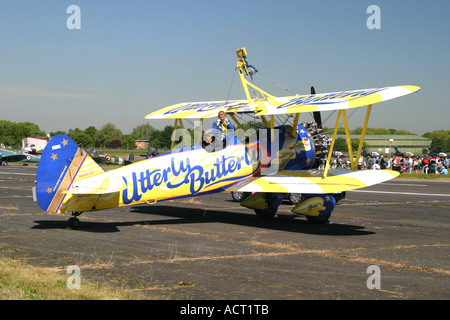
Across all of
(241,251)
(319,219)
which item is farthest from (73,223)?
(319,219)

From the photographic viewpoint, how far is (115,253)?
918 centimetres

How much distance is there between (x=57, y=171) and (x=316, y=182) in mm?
6229

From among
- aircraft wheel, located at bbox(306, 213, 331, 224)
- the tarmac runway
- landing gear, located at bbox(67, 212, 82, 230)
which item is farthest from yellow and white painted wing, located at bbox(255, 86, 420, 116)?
landing gear, located at bbox(67, 212, 82, 230)

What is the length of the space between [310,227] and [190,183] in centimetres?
342

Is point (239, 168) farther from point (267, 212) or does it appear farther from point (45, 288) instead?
point (45, 288)

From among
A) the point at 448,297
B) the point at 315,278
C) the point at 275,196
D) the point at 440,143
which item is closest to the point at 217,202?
the point at 275,196

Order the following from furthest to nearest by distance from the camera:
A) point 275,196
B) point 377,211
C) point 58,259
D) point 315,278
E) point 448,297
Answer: point 377,211, point 275,196, point 58,259, point 315,278, point 448,297

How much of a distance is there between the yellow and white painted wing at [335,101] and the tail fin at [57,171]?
475cm

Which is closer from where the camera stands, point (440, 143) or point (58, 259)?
point (58, 259)

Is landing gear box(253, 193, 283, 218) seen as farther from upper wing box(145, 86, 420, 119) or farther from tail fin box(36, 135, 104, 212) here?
tail fin box(36, 135, 104, 212)

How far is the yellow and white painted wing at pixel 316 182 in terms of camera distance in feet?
40.6

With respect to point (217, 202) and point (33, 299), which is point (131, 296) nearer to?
point (33, 299)
